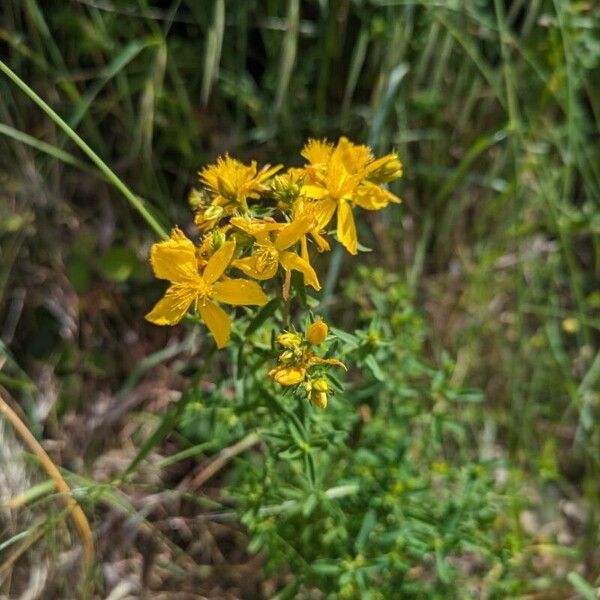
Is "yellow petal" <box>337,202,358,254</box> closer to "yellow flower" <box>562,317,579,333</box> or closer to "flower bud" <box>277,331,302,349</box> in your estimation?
"flower bud" <box>277,331,302,349</box>

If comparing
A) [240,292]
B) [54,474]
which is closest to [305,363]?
[240,292]

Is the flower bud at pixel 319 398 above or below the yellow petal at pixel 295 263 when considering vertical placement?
below

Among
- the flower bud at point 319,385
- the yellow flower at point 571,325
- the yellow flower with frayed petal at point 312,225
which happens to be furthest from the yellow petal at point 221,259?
the yellow flower at point 571,325

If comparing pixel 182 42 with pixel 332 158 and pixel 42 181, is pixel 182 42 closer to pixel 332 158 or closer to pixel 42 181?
pixel 42 181

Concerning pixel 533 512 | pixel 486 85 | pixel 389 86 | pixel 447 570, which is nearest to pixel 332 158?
pixel 389 86

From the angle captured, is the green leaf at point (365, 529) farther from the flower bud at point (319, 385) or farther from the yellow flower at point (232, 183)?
the yellow flower at point (232, 183)

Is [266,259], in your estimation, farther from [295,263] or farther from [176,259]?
[176,259]

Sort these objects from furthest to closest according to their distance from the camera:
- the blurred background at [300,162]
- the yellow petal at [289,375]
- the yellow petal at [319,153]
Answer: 1. the blurred background at [300,162]
2. the yellow petal at [319,153]
3. the yellow petal at [289,375]
